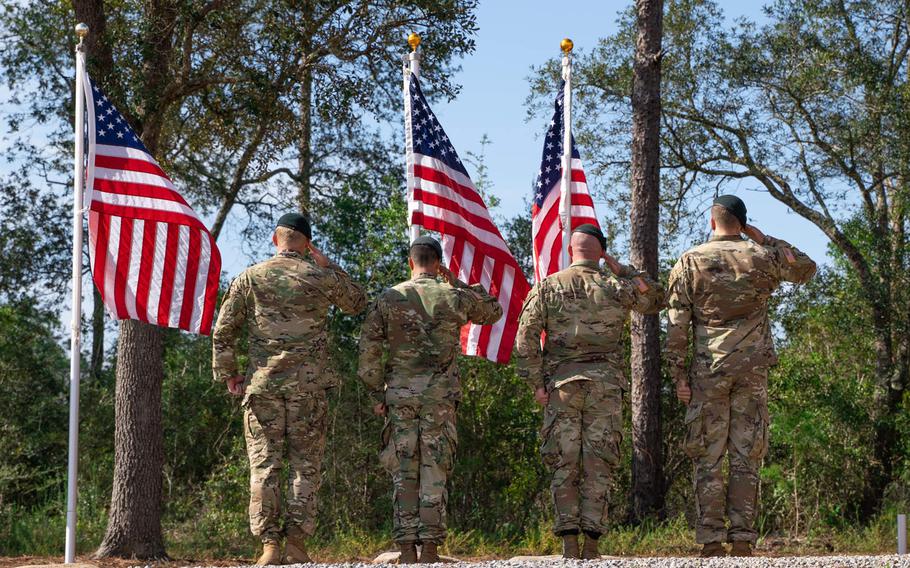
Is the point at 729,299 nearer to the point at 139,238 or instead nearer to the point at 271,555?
the point at 271,555

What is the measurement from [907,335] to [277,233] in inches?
394

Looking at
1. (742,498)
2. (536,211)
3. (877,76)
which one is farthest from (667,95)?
(742,498)

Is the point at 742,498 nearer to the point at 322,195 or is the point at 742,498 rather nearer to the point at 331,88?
the point at 331,88

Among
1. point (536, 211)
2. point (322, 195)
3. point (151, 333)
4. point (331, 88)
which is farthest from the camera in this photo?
point (322, 195)

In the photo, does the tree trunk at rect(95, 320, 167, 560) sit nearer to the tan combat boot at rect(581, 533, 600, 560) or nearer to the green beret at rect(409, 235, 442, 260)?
the green beret at rect(409, 235, 442, 260)

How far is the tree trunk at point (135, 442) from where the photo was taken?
1092cm

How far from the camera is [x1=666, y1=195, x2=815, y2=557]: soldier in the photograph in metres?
7.68

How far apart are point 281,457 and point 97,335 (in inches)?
608

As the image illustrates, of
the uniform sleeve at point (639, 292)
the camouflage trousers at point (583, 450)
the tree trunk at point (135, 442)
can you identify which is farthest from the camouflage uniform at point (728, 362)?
the tree trunk at point (135, 442)

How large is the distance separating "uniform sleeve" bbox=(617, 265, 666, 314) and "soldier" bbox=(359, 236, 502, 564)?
961mm

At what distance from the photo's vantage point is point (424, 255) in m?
8.05

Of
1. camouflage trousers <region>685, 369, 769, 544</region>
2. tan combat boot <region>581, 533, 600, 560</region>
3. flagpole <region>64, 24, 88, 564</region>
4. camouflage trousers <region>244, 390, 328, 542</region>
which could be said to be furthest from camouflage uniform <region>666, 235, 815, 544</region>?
flagpole <region>64, 24, 88, 564</region>

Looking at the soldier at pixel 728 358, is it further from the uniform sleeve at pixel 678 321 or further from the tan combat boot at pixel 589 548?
the tan combat boot at pixel 589 548

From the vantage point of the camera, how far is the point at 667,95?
17297 millimetres
